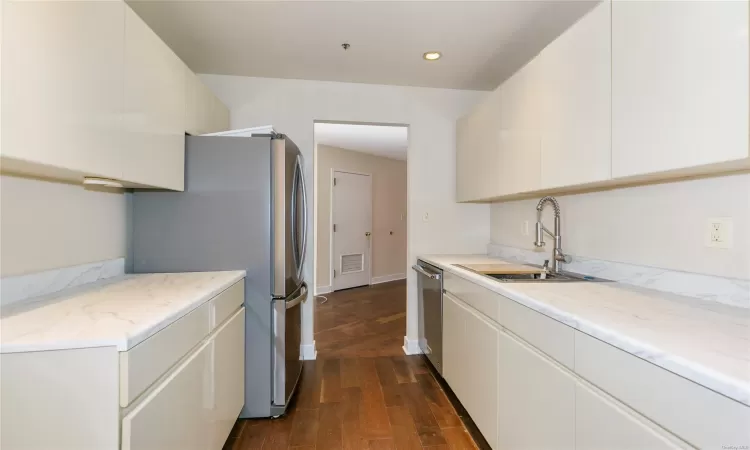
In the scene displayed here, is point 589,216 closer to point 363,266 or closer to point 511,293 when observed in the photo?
point 511,293

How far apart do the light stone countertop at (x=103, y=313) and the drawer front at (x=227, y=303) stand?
0.05 metres

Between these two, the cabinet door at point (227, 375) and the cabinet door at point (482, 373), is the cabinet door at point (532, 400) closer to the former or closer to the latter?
the cabinet door at point (482, 373)

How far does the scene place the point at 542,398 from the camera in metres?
1.23

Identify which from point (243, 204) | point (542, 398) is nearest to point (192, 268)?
point (243, 204)

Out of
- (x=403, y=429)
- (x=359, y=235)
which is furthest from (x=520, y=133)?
(x=359, y=235)

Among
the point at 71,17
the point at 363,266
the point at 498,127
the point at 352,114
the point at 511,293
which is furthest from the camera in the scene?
the point at 363,266

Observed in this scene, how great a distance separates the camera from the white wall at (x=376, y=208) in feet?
17.6

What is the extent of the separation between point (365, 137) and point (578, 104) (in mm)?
3546

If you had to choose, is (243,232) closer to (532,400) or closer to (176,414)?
(176,414)

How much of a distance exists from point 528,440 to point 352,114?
8.23ft

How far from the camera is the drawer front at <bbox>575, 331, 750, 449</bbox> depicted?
67cm

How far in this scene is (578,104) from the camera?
1.48m

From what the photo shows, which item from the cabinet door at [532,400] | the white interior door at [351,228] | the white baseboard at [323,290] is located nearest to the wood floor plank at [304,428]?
the cabinet door at [532,400]

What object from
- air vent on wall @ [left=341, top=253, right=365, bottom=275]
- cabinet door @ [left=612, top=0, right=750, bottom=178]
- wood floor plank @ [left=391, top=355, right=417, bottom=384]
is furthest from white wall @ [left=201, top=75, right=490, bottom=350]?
air vent on wall @ [left=341, top=253, right=365, bottom=275]
